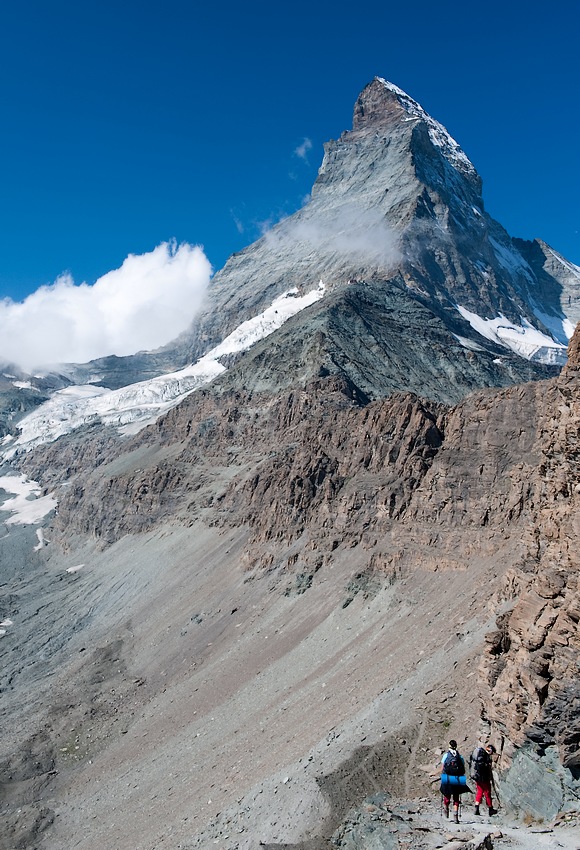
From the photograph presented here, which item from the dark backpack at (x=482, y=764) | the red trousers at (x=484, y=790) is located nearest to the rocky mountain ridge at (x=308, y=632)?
the red trousers at (x=484, y=790)

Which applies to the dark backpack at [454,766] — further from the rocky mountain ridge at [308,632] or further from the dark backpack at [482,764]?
the rocky mountain ridge at [308,632]

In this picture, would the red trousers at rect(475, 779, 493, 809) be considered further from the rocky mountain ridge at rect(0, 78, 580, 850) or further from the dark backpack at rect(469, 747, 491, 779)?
the rocky mountain ridge at rect(0, 78, 580, 850)

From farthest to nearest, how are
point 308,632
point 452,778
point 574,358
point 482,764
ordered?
point 308,632
point 574,358
point 482,764
point 452,778

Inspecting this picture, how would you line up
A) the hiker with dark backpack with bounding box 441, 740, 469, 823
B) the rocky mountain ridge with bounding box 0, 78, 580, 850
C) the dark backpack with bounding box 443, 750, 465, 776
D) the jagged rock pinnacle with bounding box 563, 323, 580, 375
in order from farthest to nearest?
1. the jagged rock pinnacle with bounding box 563, 323, 580, 375
2. the rocky mountain ridge with bounding box 0, 78, 580, 850
3. the dark backpack with bounding box 443, 750, 465, 776
4. the hiker with dark backpack with bounding box 441, 740, 469, 823

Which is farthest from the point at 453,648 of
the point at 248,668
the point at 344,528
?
the point at 344,528

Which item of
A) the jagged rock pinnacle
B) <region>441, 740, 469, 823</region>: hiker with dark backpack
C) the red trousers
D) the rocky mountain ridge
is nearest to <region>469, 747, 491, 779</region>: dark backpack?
the red trousers

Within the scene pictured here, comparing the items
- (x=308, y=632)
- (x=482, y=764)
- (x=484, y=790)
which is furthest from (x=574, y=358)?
(x=308, y=632)

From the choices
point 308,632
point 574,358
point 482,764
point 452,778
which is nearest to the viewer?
point 452,778

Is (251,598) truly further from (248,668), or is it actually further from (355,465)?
(355,465)

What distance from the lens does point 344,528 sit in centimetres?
7988

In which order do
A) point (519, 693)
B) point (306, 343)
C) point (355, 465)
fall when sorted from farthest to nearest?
point (306, 343), point (355, 465), point (519, 693)

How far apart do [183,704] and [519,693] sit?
142ft

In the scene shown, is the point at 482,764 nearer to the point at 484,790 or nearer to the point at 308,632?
the point at 484,790

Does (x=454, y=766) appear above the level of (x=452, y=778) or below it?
above
